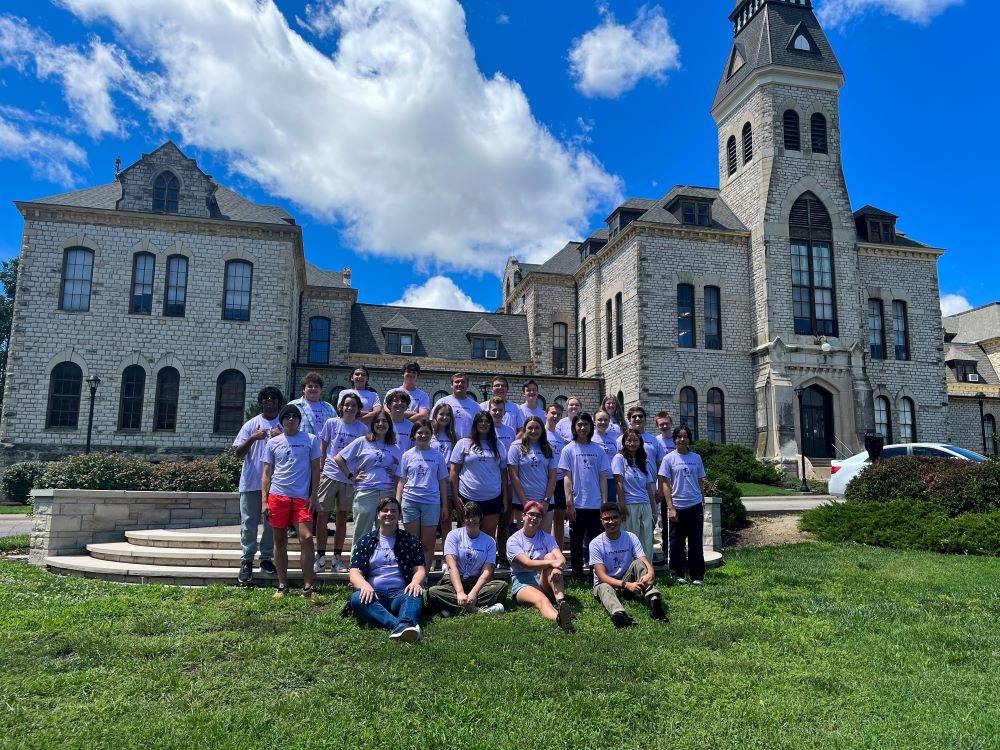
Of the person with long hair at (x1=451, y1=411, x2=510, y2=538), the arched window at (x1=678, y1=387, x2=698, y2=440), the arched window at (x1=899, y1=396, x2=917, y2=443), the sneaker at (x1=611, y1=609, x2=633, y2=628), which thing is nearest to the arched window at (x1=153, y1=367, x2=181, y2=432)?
the arched window at (x1=678, y1=387, x2=698, y2=440)

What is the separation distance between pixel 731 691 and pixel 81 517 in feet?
30.1

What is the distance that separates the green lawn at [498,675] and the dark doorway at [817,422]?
23271 mm

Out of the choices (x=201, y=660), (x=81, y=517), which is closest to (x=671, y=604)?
(x=201, y=660)

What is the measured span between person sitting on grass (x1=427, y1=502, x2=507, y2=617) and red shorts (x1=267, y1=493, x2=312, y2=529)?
1.62 m

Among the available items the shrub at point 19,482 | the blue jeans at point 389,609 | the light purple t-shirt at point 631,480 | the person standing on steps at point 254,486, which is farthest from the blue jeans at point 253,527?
the shrub at point 19,482

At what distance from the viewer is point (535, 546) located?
6.91 meters

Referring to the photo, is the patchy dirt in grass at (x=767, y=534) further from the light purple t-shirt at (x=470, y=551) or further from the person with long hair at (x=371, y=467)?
the person with long hair at (x=371, y=467)

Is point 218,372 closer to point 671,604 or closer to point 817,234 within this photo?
point 671,604

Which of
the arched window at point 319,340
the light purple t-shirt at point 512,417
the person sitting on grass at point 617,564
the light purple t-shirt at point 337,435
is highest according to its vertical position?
the arched window at point 319,340

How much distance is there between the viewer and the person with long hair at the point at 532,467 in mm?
7855

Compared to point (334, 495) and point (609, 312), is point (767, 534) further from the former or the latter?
point (609, 312)

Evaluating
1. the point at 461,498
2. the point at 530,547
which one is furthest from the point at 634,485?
the point at 461,498

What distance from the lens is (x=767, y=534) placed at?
13.1 m

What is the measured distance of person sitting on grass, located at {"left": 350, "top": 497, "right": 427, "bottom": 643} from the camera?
19.2 ft
